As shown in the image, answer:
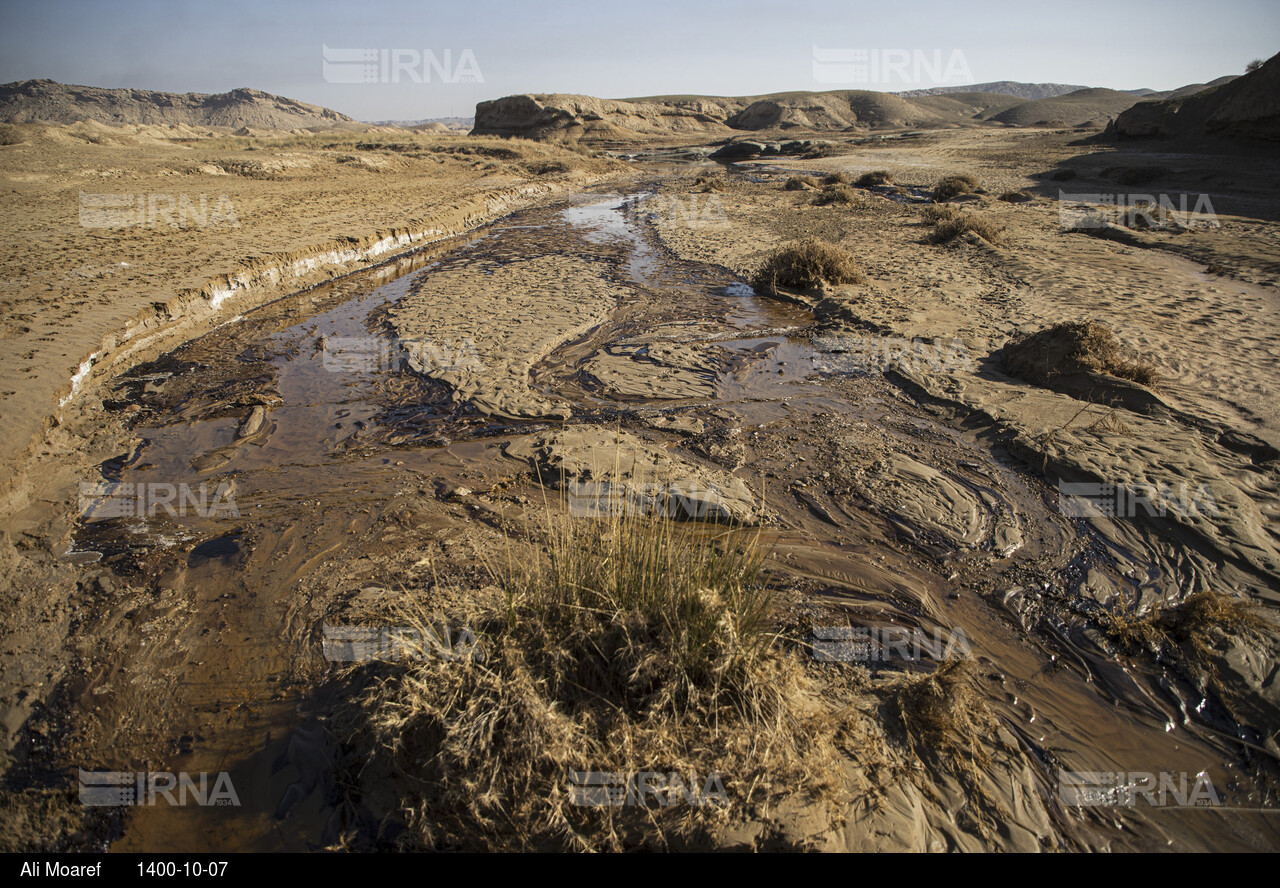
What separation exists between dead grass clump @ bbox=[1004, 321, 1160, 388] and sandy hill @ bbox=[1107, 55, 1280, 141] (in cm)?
1899

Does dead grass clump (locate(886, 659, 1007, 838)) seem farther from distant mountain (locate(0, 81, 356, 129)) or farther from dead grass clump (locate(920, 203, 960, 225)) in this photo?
distant mountain (locate(0, 81, 356, 129))

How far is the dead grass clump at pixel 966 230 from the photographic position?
36.9 ft

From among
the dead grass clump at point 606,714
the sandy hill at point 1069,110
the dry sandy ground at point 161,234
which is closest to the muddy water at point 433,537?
the dead grass clump at point 606,714

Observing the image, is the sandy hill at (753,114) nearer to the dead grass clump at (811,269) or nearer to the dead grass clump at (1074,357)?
the dead grass clump at (811,269)

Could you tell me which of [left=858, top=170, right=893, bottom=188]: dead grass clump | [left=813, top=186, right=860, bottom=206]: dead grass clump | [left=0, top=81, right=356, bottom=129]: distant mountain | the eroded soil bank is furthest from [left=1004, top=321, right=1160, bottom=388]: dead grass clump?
[left=0, top=81, right=356, bottom=129]: distant mountain

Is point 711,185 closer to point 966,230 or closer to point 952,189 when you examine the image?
point 952,189

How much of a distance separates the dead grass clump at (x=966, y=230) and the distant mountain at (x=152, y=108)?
79352 mm

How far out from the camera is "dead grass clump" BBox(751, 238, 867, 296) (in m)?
9.26

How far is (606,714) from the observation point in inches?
90.7

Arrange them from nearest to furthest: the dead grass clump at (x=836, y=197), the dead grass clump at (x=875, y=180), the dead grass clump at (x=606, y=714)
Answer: the dead grass clump at (x=606, y=714) → the dead grass clump at (x=836, y=197) → the dead grass clump at (x=875, y=180)

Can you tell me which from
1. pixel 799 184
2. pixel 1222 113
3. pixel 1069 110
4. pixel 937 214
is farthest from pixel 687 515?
pixel 1069 110

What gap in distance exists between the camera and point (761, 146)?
113 feet

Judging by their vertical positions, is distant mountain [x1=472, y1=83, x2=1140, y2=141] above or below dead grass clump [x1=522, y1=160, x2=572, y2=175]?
above

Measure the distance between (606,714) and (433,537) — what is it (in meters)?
2.13
